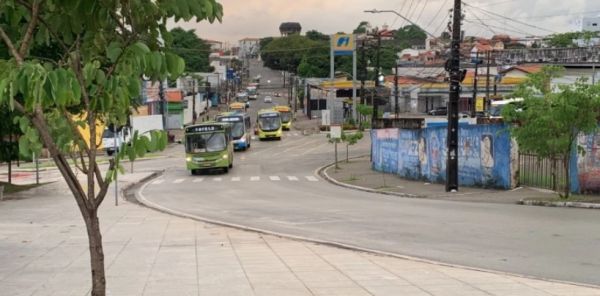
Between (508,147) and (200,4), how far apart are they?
22.2 metres

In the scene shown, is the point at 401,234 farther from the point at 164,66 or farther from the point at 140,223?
the point at 164,66

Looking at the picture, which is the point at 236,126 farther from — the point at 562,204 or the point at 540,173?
the point at 562,204

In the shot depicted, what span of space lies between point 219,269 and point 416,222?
313 inches

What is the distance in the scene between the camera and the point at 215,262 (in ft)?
33.3

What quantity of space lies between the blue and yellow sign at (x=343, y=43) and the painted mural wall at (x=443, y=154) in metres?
52.4

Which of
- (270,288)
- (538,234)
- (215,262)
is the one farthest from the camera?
(538,234)

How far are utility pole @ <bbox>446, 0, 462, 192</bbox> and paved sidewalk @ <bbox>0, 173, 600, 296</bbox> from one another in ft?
41.8

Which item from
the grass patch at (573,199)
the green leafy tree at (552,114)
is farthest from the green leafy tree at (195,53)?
the grass patch at (573,199)

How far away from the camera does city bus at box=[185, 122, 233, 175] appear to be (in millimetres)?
38781

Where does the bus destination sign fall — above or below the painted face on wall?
above

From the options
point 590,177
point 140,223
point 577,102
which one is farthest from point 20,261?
point 590,177

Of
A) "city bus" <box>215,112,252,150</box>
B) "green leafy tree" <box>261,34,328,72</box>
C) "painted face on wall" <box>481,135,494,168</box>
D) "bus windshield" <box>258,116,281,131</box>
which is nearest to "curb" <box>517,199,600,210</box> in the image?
"painted face on wall" <box>481,135,494,168</box>

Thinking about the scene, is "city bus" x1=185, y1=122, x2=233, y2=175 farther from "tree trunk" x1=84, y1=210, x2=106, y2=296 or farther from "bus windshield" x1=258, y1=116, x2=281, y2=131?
"tree trunk" x1=84, y1=210, x2=106, y2=296

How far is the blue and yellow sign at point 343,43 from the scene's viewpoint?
89.9 m
